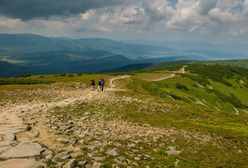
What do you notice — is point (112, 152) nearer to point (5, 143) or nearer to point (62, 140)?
point (62, 140)

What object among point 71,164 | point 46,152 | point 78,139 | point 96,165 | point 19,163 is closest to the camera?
point 71,164

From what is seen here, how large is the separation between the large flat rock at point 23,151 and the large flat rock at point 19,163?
2.53ft

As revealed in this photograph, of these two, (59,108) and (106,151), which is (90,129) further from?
(59,108)

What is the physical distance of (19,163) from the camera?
20.6 metres

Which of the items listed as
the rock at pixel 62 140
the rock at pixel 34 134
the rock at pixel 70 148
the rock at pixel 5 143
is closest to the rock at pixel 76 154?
the rock at pixel 70 148

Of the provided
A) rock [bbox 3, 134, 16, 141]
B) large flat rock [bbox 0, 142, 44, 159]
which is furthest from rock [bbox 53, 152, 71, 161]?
rock [bbox 3, 134, 16, 141]

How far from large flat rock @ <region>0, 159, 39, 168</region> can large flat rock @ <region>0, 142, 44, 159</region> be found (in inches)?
30.4

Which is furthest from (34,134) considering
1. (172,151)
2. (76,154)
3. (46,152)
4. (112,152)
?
(172,151)

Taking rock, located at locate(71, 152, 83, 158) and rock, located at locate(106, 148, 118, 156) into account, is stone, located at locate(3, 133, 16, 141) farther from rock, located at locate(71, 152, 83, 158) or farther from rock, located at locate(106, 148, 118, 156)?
rock, located at locate(106, 148, 118, 156)

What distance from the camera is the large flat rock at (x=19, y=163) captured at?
2009 cm

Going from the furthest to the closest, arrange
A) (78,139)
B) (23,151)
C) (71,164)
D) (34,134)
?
1. (34,134)
2. (78,139)
3. (23,151)
4. (71,164)

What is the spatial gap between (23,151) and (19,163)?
2228 millimetres

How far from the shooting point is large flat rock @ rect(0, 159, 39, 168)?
20.1 m

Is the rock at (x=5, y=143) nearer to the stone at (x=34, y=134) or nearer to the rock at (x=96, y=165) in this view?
the stone at (x=34, y=134)
